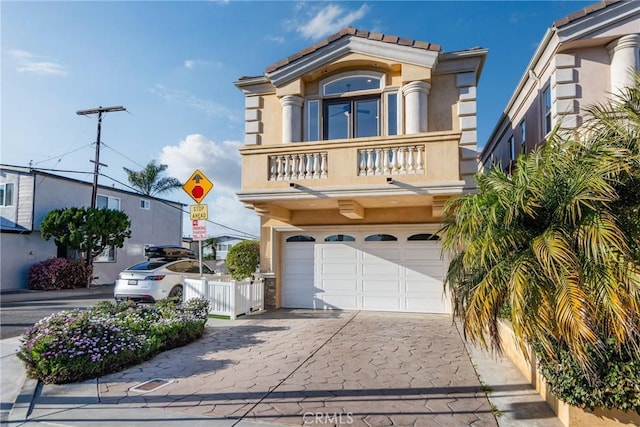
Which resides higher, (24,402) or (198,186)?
(198,186)

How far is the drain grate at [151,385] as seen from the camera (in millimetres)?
5419

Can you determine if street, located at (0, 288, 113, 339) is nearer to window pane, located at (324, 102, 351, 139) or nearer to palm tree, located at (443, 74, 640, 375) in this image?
window pane, located at (324, 102, 351, 139)

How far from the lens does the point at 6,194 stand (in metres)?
19.9

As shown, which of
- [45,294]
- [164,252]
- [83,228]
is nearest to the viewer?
[164,252]

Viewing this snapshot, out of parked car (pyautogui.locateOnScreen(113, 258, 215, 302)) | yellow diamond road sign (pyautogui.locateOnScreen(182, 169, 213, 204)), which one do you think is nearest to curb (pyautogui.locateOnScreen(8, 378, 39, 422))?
yellow diamond road sign (pyautogui.locateOnScreen(182, 169, 213, 204))

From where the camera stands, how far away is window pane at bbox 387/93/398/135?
10633mm

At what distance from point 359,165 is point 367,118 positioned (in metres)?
2.23

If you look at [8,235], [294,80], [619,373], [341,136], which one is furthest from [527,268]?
[8,235]

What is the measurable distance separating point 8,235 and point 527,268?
71.5ft

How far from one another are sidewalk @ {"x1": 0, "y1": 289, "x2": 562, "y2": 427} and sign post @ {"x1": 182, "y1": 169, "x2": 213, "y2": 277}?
12.9 ft

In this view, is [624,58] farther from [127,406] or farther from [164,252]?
[164,252]

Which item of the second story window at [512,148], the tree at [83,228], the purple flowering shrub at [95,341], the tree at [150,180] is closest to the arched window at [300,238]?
the purple flowering shrub at [95,341]

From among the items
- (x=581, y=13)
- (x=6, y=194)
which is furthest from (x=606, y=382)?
(x=6, y=194)

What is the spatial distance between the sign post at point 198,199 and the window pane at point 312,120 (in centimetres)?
313
